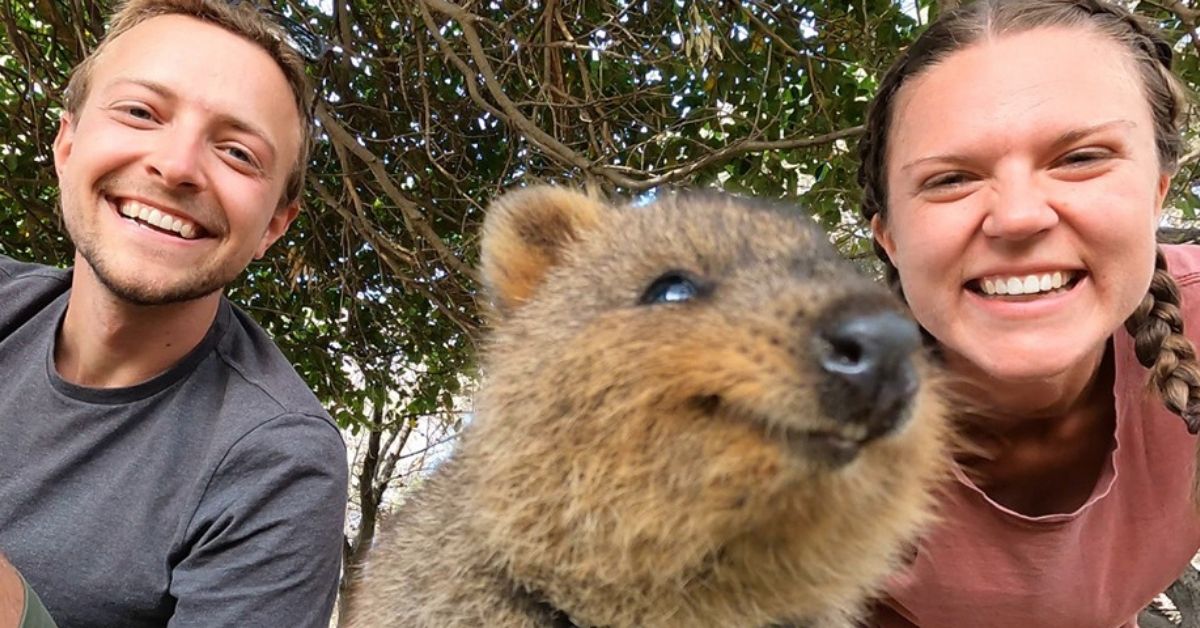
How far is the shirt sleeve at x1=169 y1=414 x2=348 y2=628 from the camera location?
2771mm

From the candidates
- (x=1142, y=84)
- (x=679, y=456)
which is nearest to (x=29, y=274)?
(x=679, y=456)

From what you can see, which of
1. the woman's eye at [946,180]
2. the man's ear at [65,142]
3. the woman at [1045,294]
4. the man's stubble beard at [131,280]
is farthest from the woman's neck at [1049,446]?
the man's ear at [65,142]

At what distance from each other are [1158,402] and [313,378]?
7138mm

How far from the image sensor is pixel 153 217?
3068 mm

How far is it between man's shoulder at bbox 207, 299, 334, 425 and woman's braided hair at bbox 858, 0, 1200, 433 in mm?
2009

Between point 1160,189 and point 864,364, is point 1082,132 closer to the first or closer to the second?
point 1160,189

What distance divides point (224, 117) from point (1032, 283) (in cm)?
254

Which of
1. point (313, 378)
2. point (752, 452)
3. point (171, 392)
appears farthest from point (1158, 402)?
point (313, 378)

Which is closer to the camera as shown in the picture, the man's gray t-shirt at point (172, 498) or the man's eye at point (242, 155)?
the man's gray t-shirt at point (172, 498)

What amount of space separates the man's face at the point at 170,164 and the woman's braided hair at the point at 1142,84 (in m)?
2.15

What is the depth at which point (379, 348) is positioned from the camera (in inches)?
321

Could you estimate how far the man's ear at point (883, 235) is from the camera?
3.06 metres

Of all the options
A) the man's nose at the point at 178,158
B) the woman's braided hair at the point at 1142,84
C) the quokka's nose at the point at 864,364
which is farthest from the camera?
the man's nose at the point at 178,158

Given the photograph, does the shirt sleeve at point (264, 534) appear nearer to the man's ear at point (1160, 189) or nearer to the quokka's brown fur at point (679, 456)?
the quokka's brown fur at point (679, 456)
